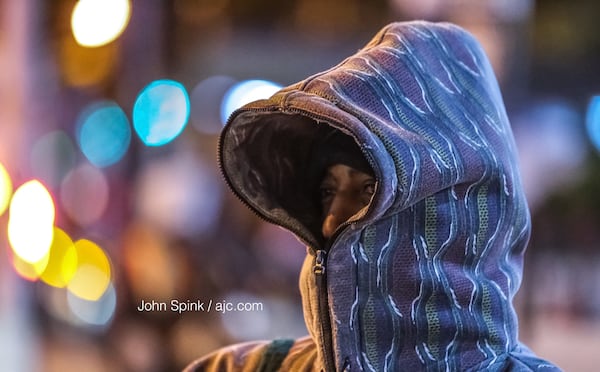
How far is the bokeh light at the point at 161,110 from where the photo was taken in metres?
1.49

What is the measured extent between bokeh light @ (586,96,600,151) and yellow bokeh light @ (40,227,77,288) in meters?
1.41

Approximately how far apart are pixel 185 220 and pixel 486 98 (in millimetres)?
1251

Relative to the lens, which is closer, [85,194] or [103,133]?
[103,133]

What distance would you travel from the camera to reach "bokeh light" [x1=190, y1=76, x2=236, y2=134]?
5.07ft

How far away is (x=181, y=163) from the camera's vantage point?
5.98 feet

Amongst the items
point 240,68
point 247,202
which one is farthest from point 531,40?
point 247,202

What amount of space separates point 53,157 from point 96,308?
0.49 meters

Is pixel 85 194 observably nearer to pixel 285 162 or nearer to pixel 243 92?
pixel 243 92

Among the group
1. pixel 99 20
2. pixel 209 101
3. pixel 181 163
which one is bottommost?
pixel 181 163

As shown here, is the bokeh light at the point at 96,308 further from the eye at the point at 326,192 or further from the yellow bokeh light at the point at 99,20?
the eye at the point at 326,192

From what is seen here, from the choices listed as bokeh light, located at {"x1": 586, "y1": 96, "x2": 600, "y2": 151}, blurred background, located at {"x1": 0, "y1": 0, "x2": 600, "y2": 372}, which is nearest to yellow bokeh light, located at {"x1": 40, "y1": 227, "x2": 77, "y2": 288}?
blurred background, located at {"x1": 0, "y1": 0, "x2": 600, "y2": 372}

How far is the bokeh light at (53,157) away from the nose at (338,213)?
4.36 feet

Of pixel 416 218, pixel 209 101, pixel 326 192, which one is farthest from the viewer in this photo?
pixel 209 101

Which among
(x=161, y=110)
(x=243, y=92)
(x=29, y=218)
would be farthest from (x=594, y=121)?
(x=29, y=218)
